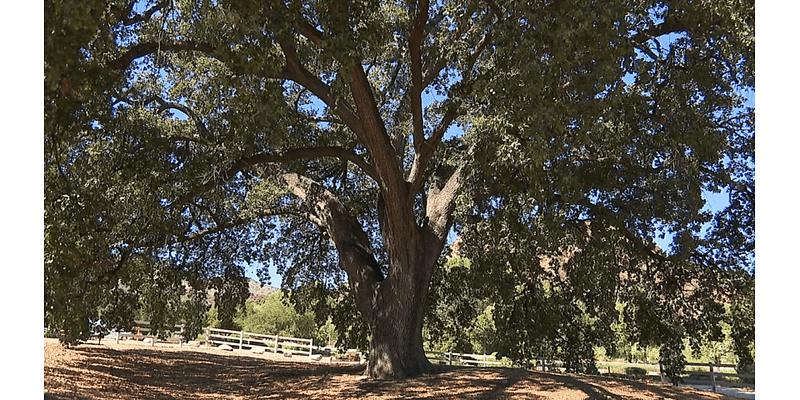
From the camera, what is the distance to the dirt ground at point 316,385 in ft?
28.4

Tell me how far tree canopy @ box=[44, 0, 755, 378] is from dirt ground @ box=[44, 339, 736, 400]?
0.83m

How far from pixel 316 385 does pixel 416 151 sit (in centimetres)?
431

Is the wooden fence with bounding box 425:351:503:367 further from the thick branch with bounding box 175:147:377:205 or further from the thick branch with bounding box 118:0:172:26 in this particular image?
the thick branch with bounding box 118:0:172:26

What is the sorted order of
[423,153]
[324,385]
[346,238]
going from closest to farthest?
[423,153] → [324,385] → [346,238]

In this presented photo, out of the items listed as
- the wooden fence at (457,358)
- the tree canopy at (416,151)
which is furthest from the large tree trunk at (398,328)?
the wooden fence at (457,358)

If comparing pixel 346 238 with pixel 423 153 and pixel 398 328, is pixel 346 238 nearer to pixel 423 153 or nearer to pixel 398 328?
pixel 398 328

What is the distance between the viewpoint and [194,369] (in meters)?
13.6

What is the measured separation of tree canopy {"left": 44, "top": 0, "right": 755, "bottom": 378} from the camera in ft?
22.0

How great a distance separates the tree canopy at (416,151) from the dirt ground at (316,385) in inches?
32.8

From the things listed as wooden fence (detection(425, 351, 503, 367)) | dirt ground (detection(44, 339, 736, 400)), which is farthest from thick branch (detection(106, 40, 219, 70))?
wooden fence (detection(425, 351, 503, 367))

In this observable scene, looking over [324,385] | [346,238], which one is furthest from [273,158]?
[324,385]

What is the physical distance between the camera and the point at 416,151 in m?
9.91

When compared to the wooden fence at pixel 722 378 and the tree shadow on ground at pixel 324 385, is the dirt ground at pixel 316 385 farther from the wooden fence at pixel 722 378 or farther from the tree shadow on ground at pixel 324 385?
the wooden fence at pixel 722 378

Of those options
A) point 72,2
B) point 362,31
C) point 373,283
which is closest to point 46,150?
point 72,2
